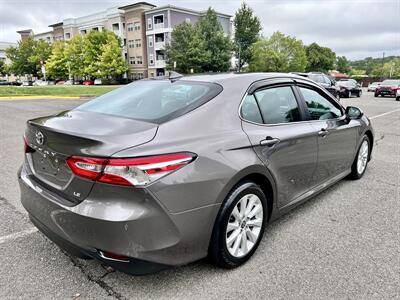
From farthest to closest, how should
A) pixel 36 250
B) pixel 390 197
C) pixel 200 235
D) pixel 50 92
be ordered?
1. pixel 50 92
2. pixel 390 197
3. pixel 36 250
4. pixel 200 235

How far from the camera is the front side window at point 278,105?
300 cm

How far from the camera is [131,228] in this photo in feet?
6.62

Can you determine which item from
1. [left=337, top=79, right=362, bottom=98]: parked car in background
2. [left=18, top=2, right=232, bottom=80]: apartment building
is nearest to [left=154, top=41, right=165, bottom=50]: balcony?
[left=18, top=2, right=232, bottom=80]: apartment building

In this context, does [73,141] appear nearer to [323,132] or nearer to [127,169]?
[127,169]

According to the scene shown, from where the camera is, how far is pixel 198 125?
7.84ft

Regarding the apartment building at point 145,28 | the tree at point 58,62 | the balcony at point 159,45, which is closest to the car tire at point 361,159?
the apartment building at point 145,28

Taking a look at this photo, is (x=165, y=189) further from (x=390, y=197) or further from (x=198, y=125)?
(x=390, y=197)

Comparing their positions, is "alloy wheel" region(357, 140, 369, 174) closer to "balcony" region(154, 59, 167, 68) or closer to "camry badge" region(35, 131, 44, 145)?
"camry badge" region(35, 131, 44, 145)

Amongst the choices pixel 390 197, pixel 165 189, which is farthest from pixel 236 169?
pixel 390 197

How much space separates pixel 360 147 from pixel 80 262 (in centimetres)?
398

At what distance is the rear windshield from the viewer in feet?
8.28

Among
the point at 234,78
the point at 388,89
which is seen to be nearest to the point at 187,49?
the point at 388,89

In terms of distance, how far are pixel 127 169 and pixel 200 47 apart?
155ft

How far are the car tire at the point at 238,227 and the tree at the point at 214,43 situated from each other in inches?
1830
